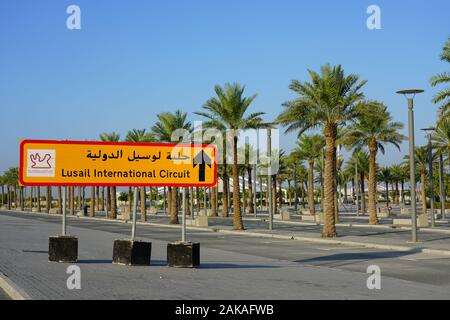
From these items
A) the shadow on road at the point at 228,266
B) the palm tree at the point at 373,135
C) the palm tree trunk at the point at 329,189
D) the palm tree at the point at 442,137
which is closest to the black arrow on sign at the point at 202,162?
the shadow on road at the point at 228,266

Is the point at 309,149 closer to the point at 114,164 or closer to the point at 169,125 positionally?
the point at 169,125

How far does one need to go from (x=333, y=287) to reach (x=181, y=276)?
3.48 meters

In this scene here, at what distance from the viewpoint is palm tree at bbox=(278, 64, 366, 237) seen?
3145 centimetres

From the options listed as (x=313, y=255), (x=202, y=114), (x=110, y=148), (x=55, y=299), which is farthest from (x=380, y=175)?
(x=55, y=299)

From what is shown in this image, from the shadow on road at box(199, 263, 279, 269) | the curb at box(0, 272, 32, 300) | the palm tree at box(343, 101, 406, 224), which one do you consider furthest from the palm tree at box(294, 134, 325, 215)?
the curb at box(0, 272, 32, 300)

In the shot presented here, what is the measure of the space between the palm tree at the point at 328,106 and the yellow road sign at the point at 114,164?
49.5 ft

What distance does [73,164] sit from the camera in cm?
1670

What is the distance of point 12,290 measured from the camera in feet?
36.7

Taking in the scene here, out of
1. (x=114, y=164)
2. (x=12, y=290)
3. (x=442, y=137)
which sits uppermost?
(x=442, y=137)

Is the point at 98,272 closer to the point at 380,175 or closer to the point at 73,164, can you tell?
the point at 73,164

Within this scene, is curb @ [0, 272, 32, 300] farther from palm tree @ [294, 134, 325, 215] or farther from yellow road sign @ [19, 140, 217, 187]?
palm tree @ [294, 134, 325, 215]

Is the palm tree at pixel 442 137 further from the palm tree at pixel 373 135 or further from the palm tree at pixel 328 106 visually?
the palm tree at pixel 328 106

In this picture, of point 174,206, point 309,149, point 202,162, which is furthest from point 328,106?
point 309,149

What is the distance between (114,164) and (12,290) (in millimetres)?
6244
